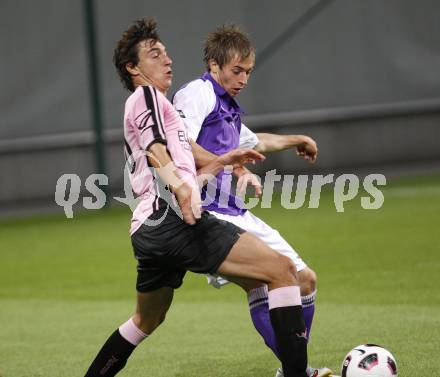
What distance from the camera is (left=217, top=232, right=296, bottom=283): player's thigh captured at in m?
5.02

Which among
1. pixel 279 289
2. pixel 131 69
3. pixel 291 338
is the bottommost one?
pixel 291 338

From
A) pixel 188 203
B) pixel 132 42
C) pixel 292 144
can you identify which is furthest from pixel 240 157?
pixel 292 144

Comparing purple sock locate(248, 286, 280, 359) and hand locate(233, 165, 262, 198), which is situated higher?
hand locate(233, 165, 262, 198)

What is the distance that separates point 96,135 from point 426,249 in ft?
21.4

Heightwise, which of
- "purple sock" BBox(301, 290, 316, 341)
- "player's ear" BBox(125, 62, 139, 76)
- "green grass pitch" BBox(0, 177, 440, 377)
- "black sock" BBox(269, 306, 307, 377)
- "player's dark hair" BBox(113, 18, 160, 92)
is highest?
"player's dark hair" BBox(113, 18, 160, 92)

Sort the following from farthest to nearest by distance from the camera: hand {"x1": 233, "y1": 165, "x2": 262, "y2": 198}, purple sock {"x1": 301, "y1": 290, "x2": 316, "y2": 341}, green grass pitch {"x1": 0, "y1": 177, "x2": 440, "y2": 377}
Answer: green grass pitch {"x1": 0, "y1": 177, "x2": 440, "y2": 377} < purple sock {"x1": 301, "y1": 290, "x2": 316, "y2": 341} < hand {"x1": 233, "y1": 165, "x2": 262, "y2": 198}

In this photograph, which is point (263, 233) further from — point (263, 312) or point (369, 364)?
point (369, 364)

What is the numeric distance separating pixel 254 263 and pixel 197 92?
1.08 metres

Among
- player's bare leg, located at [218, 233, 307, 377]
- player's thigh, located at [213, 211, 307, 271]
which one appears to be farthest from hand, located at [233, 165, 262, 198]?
player's thigh, located at [213, 211, 307, 271]

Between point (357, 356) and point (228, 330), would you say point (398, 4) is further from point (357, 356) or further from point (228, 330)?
point (357, 356)

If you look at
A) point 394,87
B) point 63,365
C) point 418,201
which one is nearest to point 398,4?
point 394,87

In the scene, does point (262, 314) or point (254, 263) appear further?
point (262, 314)

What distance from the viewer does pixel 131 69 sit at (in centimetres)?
528

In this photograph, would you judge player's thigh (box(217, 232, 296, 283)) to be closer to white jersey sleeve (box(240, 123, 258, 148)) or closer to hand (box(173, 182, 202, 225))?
hand (box(173, 182, 202, 225))
